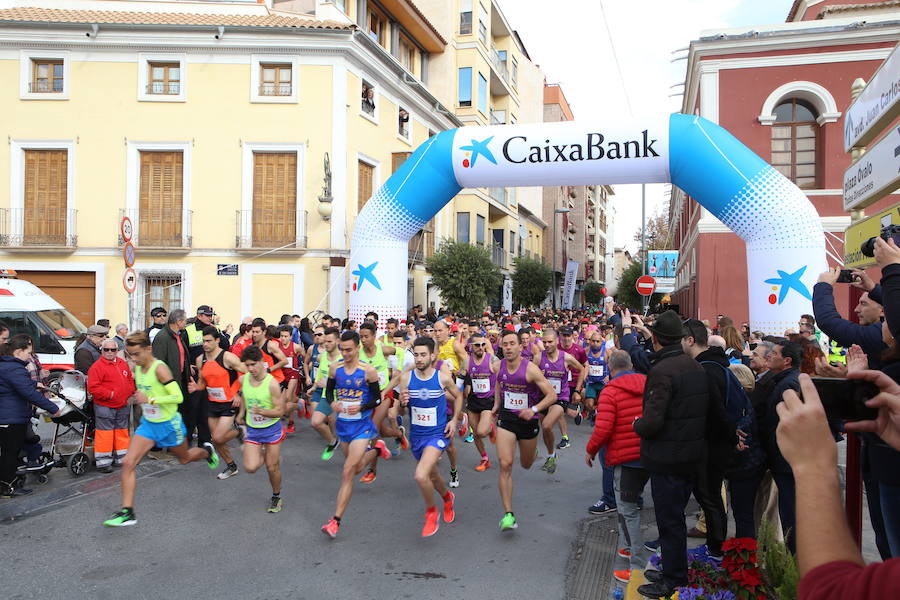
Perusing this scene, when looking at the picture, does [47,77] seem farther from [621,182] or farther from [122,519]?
[122,519]

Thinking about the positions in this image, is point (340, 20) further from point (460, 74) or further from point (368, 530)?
point (368, 530)

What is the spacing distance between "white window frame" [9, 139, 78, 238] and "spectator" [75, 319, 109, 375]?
12476 millimetres

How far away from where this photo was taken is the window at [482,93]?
101ft

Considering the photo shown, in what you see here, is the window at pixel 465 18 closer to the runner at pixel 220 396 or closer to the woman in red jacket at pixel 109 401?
the runner at pixel 220 396

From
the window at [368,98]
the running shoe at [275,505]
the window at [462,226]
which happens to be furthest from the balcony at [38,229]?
the running shoe at [275,505]

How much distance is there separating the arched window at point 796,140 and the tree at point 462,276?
9.46 metres

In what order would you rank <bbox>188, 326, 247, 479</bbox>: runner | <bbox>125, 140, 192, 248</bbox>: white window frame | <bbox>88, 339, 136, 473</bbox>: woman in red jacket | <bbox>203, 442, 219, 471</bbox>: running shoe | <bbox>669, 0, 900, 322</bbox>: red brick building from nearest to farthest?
<bbox>88, 339, 136, 473</bbox>: woman in red jacket < <bbox>188, 326, 247, 479</bbox>: runner < <bbox>203, 442, 219, 471</bbox>: running shoe < <bbox>669, 0, 900, 322</bbox>: red brick building < <bbox>125, 140, 192, 248</bbox>: white window frame

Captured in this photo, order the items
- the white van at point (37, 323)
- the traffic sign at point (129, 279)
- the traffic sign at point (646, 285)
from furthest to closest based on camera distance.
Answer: the traffic sign at point (646, 285), the white van at point (37, 323), the traffic sign at point (129, 279)

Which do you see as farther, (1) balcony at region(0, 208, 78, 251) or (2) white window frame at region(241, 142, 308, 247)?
(2) white window frame at region(241, 142, 308, 247)

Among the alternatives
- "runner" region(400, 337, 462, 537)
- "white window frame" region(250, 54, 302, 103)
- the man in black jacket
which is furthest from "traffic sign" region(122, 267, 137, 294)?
"white window frame" region(250, 54, 302, 103)

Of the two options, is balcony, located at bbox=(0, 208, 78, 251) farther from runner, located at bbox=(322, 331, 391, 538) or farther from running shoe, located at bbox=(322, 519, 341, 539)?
running shoe, located at bbox=(322, 519, 341, 539)

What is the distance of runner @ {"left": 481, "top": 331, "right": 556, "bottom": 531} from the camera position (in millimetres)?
6246

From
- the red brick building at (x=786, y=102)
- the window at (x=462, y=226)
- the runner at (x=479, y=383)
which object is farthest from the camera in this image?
the window at (x=462, y=226)

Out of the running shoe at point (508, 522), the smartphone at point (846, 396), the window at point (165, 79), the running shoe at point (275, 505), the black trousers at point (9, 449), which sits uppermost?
the window at point (165, 79)
